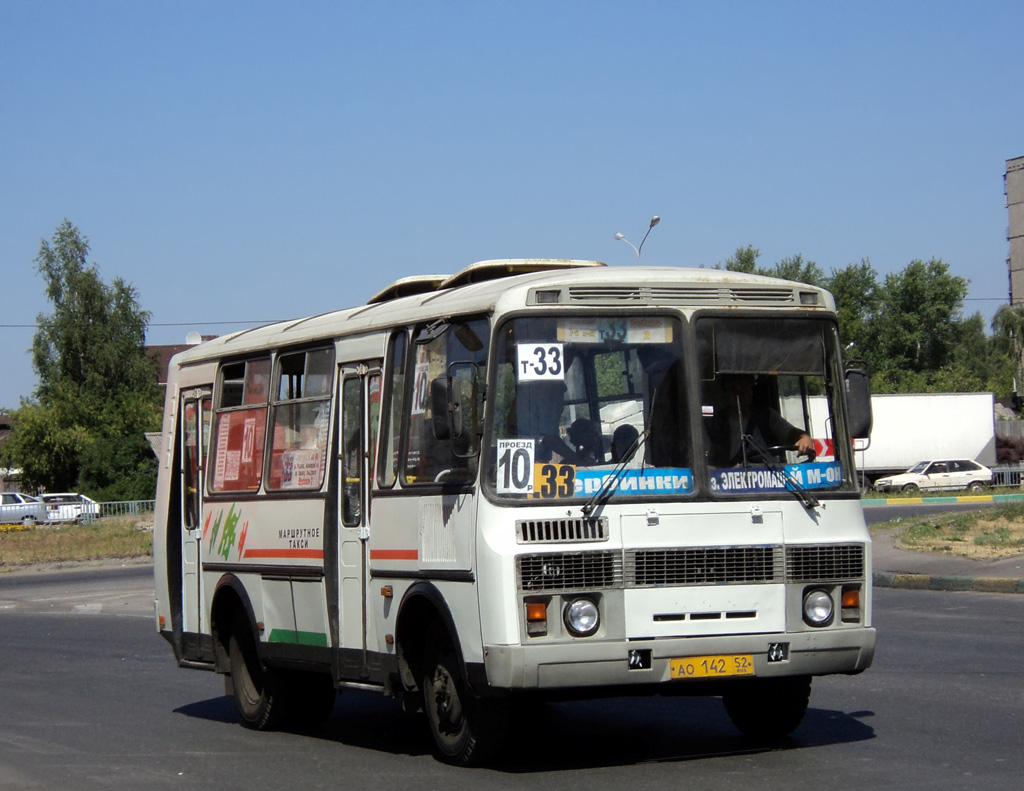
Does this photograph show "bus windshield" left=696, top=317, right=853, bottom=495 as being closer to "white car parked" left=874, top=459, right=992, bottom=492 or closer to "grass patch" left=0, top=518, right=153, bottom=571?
"grass patch" left=0, top=518, right=153, bottom=571

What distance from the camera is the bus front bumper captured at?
24.9ft

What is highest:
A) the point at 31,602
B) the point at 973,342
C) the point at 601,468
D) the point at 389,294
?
the point at 973,342

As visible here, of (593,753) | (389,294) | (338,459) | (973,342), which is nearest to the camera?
(593,753)

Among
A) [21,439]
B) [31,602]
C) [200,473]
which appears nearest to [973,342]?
[21,439]

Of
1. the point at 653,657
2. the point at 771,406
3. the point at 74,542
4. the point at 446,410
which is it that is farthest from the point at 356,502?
the point at 74,542

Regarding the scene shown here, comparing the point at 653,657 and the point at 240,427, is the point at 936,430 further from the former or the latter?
the point at 653,657

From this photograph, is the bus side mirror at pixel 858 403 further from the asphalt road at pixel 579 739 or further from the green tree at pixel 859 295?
the green tree at pixel 859 295

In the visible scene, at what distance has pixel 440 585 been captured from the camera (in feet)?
27.3

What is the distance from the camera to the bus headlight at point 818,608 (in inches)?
319

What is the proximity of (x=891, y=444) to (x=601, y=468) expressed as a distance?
164ft

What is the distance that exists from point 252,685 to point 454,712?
3154 mm

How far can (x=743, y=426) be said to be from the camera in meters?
8.22

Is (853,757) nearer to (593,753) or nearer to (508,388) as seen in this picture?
(593,753)

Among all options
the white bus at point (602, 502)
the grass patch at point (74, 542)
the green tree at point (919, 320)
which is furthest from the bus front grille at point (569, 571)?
the green tree at point (919, 320)
